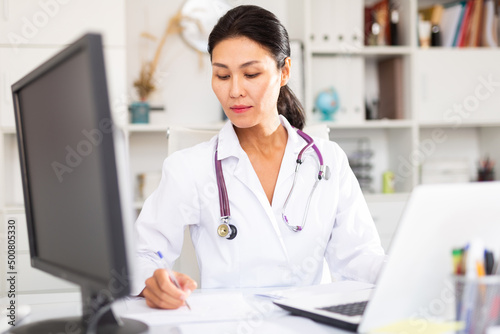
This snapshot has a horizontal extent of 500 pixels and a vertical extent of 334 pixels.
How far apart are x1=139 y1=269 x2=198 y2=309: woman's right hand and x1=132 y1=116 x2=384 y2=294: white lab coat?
30 centimetres

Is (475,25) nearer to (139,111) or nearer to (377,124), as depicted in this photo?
(377,124)

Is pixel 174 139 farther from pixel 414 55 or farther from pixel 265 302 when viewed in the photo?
pixel 414 55

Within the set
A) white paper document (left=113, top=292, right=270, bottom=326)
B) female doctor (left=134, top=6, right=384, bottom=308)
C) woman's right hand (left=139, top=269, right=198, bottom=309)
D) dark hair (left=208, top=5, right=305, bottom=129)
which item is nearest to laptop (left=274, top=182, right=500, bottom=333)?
white paper document (left=113, top=292, right=270, bottom=326)

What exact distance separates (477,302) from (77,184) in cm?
Answer: 60

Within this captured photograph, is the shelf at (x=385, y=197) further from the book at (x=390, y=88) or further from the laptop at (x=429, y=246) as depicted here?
the laptop at (x=429, y=246)

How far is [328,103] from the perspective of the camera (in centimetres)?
319

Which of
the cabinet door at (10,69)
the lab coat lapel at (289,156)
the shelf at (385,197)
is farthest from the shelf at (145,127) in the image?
the lab coat lapel at (289,156)

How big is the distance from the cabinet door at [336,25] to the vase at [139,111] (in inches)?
39.6

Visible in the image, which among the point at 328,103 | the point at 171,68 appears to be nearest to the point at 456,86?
the point at 328,103

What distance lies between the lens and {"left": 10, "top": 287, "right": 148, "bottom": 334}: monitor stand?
91 centimetres

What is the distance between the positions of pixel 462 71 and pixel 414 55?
32 cm

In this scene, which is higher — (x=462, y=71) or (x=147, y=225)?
(x=462, y=71)

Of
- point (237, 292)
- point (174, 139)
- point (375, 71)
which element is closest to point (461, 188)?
point (237, 292)

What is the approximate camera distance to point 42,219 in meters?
1.00
